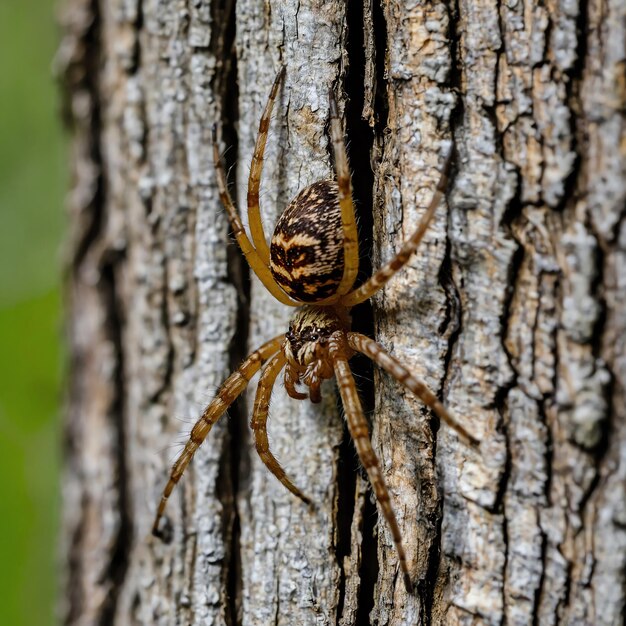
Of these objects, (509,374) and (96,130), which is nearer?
(509,374)

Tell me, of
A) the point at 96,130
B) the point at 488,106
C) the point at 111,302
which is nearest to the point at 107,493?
the point at 111,302

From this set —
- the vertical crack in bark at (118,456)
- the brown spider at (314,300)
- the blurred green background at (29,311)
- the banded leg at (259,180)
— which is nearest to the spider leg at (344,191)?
the brown spider at (314,300)

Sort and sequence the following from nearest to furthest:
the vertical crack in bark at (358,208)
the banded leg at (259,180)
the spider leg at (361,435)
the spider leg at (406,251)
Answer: the spider leg at (406,251)
the spider leg at (361,435)
the vertical crack in bark at (358,208)
the banded leg at (259,180)

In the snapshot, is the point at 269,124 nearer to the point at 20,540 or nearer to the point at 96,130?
the point at 96,130

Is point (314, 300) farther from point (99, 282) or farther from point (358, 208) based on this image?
point (99, 282)

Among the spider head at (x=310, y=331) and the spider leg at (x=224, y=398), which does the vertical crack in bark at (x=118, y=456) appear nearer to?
the spider leg at (x=224, y=398)

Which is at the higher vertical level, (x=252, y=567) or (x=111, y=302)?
(x=111, y=302)

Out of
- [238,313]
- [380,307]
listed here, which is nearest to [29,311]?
[238,313]
